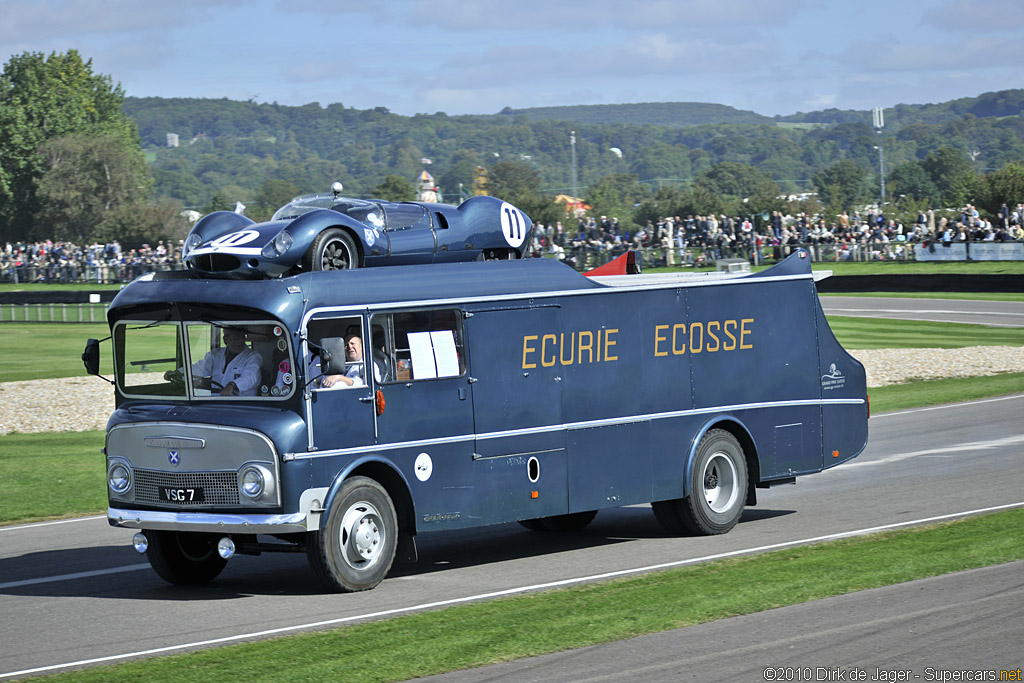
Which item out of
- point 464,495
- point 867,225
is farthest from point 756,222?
point 464,495

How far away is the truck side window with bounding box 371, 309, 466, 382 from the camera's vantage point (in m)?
10.8

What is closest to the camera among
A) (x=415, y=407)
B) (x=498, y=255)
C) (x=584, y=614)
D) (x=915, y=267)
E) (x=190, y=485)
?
(x=584, y=614)

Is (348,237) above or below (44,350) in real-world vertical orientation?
above

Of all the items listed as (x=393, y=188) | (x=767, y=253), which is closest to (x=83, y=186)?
(x=393, y=188)

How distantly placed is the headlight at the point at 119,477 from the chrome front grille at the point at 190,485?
0.10 metres

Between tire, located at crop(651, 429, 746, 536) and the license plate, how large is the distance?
462cm

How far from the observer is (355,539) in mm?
10477

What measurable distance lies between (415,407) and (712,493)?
3.57 meters

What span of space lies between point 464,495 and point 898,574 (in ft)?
11.6

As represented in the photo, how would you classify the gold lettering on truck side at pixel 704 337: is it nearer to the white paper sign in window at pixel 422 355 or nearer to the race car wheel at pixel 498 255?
the race car wheel at pixel 498 255

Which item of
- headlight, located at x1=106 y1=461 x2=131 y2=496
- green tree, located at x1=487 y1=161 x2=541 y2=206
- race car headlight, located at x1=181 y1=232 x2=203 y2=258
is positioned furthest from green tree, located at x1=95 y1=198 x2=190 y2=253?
headlight, located at x1=106 y1=461 x2=131 y2=496

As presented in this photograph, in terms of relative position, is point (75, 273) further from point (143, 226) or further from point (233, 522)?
point (233, 522)

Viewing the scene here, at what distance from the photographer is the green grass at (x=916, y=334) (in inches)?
1357

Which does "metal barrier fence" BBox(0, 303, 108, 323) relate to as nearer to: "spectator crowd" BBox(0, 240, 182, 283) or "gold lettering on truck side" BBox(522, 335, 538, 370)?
"spectator crowd" BBox(0, 240, 182, 283)
